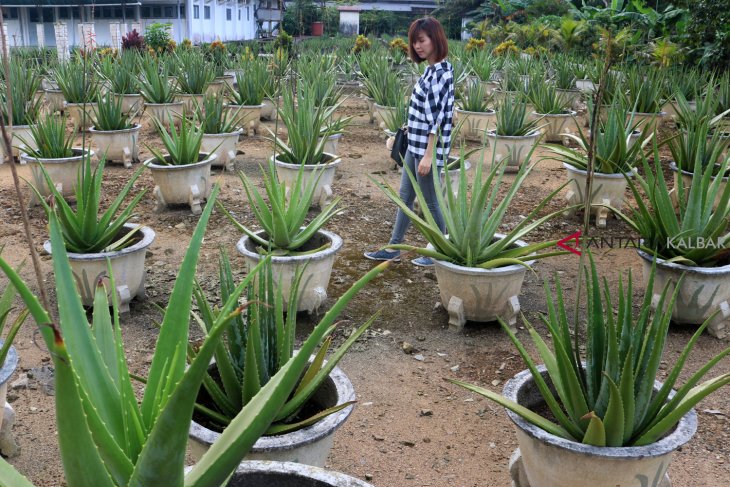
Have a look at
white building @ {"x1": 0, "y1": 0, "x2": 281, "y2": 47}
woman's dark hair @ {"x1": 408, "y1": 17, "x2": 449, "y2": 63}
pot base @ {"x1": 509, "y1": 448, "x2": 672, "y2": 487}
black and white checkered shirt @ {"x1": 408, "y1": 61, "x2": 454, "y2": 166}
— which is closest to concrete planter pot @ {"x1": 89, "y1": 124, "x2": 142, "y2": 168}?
black and white checkered shirt @ {"x1": 408, "y1": 61, "x2": 454, "y2": 166}

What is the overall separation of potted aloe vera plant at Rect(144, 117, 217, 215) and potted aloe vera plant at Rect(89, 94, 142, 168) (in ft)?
4.18

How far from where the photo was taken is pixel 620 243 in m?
4.50

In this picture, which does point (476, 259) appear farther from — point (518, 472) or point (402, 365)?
point (518, 472)

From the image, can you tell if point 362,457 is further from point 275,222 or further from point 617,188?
point 617,188

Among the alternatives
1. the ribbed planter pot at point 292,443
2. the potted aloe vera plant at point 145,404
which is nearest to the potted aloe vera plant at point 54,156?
the ribbed planter pot at point 292,443

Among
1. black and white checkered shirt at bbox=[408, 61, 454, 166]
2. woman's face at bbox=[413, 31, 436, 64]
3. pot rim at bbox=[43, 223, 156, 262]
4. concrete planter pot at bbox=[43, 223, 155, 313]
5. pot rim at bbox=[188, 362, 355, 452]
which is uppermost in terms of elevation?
woman's face at bbox=[413, 31, 436, 64]

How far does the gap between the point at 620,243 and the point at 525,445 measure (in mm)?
2856

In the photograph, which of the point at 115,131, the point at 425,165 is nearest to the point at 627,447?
the point at 425,165

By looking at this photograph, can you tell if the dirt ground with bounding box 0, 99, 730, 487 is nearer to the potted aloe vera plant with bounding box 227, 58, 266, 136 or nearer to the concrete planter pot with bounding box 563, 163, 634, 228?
the concrete planter pot with bounding box 563, 163, 634, 228

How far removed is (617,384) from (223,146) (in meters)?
4.99

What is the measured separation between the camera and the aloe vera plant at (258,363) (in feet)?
6.20

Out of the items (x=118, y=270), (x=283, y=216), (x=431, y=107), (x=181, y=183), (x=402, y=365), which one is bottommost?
(x=402, y=365)

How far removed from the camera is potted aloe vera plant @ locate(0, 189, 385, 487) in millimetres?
833

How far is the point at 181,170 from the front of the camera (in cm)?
505
